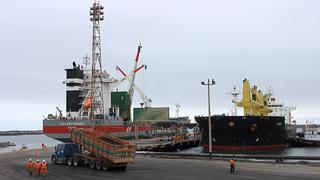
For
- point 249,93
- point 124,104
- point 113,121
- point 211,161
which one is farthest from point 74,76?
point 211,161

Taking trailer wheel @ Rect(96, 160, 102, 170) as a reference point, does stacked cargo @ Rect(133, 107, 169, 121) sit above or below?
above

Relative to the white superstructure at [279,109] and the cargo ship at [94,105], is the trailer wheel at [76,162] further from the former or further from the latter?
the white superstructure at [279,109]

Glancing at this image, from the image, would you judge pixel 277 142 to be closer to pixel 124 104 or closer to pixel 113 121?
pixel 113 121

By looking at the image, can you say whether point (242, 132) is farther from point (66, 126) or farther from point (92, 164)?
point (66, 126)

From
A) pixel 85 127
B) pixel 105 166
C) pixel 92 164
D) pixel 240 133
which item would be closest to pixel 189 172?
pixel 105 166

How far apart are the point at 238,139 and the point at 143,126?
5313 centimetres

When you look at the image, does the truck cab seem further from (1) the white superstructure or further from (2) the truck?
(1) the white superstructure

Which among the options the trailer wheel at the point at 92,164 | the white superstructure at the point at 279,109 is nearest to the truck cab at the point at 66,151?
the trailer wheel at the point at 92,164

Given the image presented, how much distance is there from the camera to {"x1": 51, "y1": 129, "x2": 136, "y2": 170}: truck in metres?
31.8

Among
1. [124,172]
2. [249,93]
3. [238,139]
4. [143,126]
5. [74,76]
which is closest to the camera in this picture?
[124,172]

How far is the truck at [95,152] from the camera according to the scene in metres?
31.8

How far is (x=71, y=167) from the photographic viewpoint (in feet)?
114

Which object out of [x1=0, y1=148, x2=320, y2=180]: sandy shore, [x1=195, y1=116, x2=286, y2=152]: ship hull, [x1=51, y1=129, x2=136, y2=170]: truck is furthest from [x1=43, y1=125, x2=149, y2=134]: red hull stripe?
[x1=0, y1=148, x2=320, y2=180]: sandy shore

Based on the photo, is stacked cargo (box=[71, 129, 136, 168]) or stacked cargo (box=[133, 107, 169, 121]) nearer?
stacked cargo (box=[71, 129, 136, 168])
